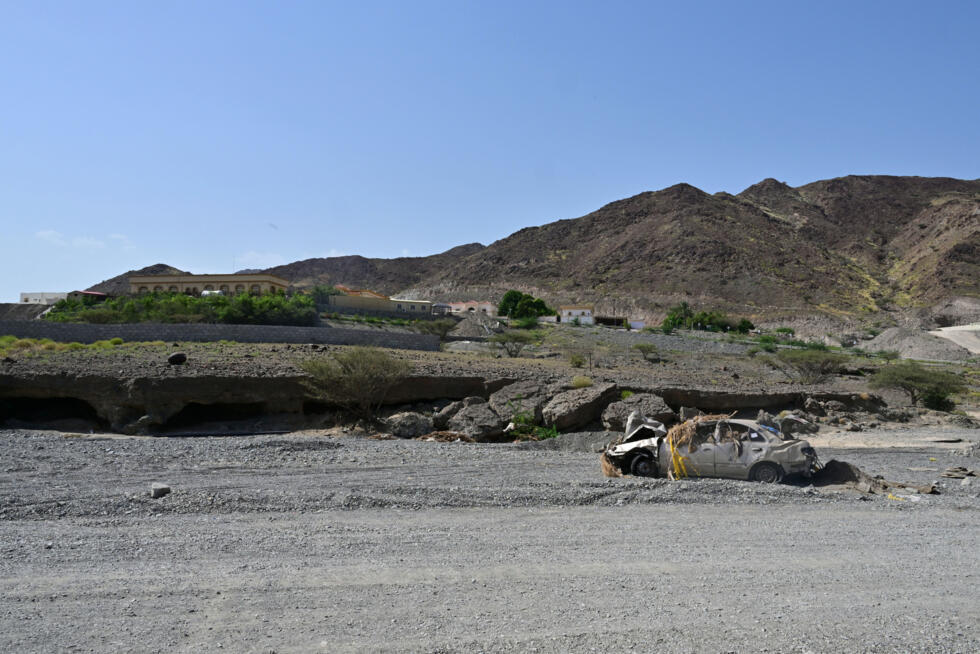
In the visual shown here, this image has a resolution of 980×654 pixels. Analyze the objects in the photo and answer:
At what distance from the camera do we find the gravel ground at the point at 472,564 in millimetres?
5547

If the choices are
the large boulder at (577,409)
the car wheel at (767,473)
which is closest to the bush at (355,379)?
the large boulder at (577,409)

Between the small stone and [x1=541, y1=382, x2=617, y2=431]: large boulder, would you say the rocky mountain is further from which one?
the small stone

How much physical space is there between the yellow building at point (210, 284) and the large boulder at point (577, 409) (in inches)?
2526

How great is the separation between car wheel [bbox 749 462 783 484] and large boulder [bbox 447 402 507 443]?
9.01m

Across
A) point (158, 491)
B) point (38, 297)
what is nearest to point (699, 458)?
point (158, 491)

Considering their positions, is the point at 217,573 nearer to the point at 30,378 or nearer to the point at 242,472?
the point at 242,472

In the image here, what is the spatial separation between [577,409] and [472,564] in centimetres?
1218

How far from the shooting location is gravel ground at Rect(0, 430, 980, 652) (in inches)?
218

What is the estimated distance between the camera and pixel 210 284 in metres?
83.9

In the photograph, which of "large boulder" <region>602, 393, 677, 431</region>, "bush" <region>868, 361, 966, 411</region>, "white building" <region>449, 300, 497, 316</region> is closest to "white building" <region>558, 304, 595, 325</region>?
"white building" <region>449, 300, 497, 316</region>

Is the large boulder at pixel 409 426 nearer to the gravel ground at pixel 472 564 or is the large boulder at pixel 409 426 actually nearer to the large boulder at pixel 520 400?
the large boulder at pixel 520 400

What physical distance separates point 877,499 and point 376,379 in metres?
15.0

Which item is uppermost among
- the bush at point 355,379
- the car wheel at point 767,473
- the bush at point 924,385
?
the bush at point 355,379

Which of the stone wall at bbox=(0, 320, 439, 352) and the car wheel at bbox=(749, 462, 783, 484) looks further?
the stone wall at bbox=(0, 320, 439, 352)
